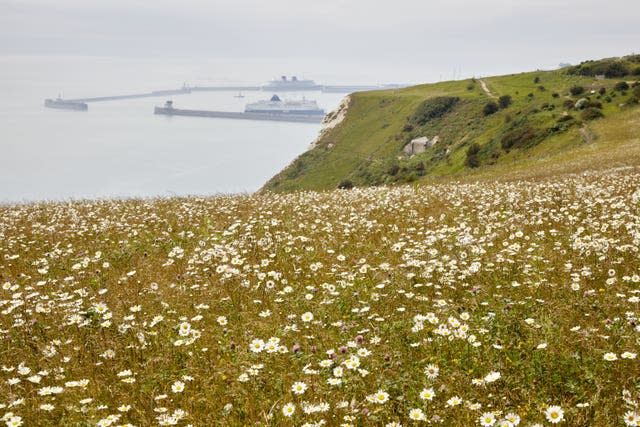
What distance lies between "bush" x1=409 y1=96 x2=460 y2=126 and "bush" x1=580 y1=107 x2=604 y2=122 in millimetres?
61310

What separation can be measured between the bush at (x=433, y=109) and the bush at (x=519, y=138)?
5233 centimetres

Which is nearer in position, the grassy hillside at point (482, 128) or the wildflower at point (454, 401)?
the wildflower at point (454, 401)

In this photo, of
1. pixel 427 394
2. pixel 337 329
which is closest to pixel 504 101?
pixel 337 329

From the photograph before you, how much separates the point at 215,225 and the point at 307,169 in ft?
424

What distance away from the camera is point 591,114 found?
6944 centimetres

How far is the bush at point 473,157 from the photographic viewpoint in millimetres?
80000

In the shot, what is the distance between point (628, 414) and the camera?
3.47 meters

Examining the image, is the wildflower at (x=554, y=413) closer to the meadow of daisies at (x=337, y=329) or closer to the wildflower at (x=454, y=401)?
the meadow of daisies at (x=337, y=329)

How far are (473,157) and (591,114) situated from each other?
1865cm

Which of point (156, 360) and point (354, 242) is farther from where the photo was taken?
point (354, 242)

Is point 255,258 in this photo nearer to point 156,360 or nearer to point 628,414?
point 156,360

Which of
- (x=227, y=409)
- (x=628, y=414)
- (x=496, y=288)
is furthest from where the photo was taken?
(x=496, y=288)

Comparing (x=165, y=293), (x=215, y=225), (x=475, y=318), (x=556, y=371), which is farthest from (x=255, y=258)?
(x=556, y=371)

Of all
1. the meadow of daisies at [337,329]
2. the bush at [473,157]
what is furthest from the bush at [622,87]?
the meadow of daisies at [337,329]
